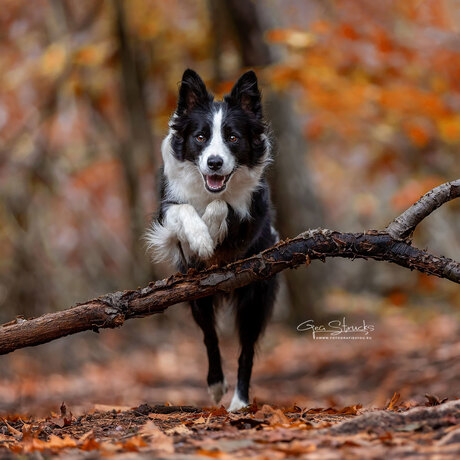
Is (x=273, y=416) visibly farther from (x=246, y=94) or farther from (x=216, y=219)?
(x=246, y=94)

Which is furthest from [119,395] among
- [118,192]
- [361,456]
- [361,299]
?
[118,192]

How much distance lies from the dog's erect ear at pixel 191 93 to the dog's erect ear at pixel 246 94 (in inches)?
8.5

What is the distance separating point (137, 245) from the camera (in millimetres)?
13656

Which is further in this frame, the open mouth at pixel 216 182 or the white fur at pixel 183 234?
the open mouth at pixel 216 182

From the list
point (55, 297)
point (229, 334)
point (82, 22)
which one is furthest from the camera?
point (82, 22)

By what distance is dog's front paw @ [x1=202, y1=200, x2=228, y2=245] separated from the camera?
5297 millimetres

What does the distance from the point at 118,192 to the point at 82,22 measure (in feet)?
20.3

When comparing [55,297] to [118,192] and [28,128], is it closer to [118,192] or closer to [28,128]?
[28,128]

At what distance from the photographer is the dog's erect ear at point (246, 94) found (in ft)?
18.5

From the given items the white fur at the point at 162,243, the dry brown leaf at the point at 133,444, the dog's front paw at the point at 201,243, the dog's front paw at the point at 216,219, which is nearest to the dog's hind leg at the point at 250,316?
the white fur at the point at 162,243

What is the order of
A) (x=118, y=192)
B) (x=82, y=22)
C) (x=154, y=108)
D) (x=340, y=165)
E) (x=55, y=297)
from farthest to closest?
(x=340, y=165) → (x=118, y=192) → (x=154, y=108) → (x=82, y=22) → (x=55, y=297)

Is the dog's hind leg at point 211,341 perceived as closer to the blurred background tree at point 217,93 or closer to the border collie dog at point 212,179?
the border collie dog at point 212,179

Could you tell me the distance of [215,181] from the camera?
5.28 metres

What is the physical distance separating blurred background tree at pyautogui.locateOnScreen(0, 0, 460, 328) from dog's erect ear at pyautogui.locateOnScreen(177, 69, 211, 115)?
155 inches
